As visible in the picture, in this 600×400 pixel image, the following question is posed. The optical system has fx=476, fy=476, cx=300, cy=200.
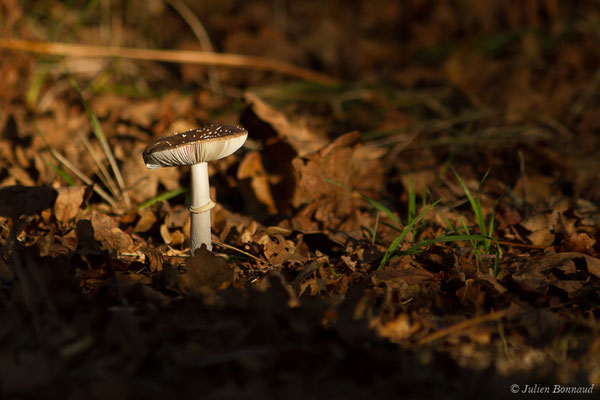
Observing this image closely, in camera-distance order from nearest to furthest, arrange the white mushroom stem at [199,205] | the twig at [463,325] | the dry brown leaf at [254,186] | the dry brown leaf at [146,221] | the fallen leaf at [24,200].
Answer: the twig at [463,325] < the white mushroom stem at [199,205] < the fallen leaf at [24,200] < the dry brown leaf at [146,221] < the dry brown leaf at [254,186]

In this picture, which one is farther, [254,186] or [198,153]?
[254,186]

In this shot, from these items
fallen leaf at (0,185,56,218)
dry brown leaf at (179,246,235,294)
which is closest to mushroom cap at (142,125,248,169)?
dry brown leaf at (179,246,235,294)

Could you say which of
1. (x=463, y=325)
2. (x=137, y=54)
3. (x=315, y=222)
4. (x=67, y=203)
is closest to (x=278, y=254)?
(x=315, y=222)

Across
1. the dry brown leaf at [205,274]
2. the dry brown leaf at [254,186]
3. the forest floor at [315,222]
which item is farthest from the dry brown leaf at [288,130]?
the dry brown leaf at [205,274]

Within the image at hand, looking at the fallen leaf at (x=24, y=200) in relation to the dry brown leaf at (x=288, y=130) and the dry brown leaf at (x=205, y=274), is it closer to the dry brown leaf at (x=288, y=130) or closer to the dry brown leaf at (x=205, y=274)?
the dry brown leaf at (x=205, y=274)

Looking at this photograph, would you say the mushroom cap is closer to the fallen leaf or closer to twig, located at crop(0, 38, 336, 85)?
the fallen leaf

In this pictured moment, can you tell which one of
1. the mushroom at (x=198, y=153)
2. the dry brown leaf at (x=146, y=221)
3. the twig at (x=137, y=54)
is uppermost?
the twig at (x=137, y=54)

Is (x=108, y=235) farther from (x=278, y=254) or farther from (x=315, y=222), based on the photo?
(x=315, y=222)
